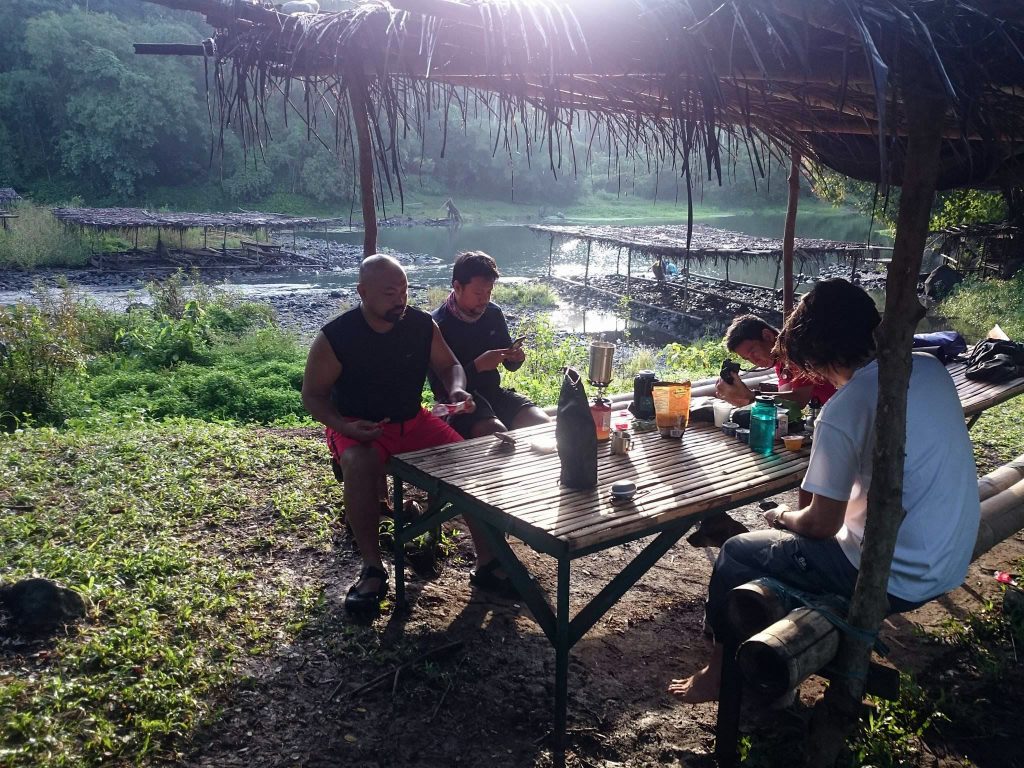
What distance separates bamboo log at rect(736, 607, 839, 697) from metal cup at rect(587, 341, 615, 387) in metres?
1.28

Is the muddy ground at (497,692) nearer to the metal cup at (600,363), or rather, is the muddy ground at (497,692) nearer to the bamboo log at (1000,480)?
the bamboo log at (1000,480)

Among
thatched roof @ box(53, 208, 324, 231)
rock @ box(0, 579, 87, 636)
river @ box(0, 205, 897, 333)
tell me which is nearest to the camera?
rock @ box(0, 579, 87, 636)

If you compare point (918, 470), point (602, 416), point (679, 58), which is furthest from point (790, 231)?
point (918, 470)

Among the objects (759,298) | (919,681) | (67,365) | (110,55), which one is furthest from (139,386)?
(110,55)

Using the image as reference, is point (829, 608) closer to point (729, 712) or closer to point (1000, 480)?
point (729, 712)

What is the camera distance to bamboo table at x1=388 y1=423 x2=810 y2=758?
7.54 ft

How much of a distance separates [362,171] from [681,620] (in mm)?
2783

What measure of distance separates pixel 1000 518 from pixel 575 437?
5.72 feet

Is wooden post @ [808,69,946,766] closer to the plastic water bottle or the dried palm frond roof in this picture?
the dried palm frond roof

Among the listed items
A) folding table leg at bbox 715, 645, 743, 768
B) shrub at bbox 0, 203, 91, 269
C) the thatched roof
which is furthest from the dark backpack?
the thatched roof

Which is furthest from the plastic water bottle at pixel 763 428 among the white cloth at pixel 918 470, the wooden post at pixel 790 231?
the wooden post at pixel 790 231

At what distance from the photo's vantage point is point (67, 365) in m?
8.14

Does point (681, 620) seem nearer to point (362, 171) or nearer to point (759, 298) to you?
point (362, 171)

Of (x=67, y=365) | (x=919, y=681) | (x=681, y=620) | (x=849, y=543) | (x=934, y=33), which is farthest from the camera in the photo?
(x=67, y=365)
